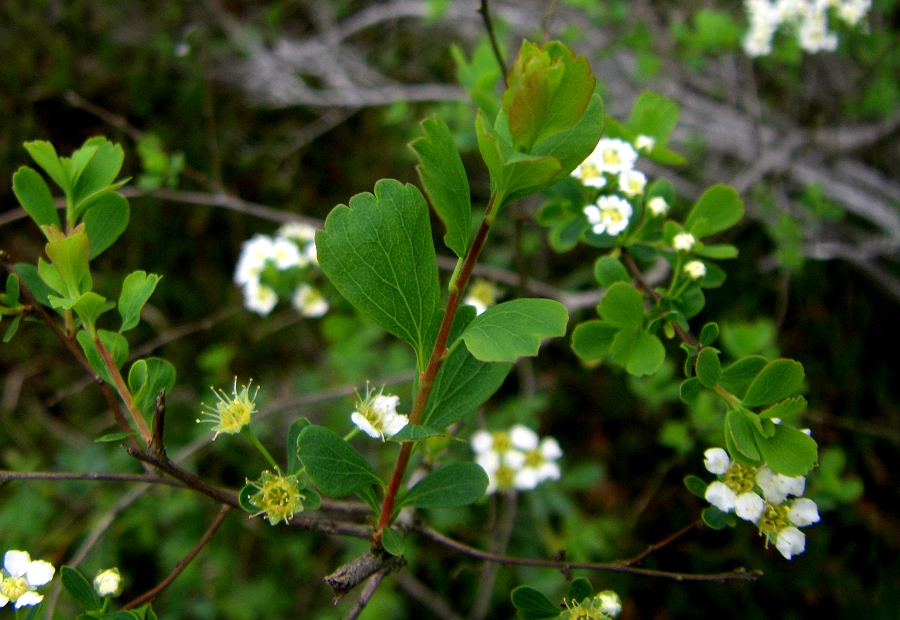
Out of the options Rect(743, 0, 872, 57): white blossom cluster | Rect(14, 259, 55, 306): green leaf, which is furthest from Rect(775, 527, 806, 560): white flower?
Rect(743, 0, 872, 57): white blossom cluster

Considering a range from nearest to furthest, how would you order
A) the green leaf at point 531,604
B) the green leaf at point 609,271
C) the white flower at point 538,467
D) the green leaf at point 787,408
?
1. the green leaf at point 787,408
2. the green leaf at point 531,604
3. the green leaf at point 609,271
4. the white flower at point 538,467

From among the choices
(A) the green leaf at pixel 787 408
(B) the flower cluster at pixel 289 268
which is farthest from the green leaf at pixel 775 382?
(B) the flower cluster at pixel 289 268

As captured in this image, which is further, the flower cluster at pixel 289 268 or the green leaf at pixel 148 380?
the flower cluster at pixel 289 268

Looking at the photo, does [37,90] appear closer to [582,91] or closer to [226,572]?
[226,572]

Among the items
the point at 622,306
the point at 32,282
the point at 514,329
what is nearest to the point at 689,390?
the point at 622,306

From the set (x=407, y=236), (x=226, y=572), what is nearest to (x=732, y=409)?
(x=407, y=236)

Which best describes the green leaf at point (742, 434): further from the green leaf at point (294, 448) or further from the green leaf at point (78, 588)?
the green leaf at point (78, 588)
